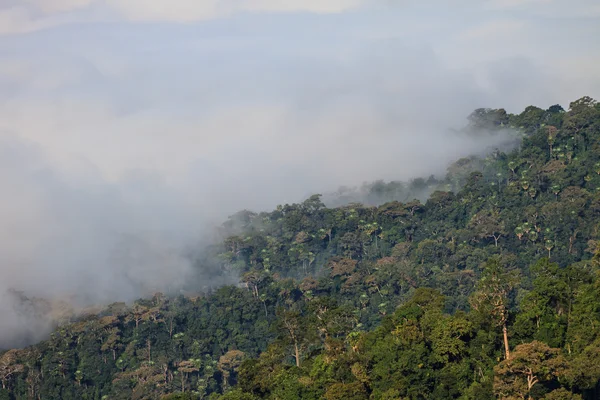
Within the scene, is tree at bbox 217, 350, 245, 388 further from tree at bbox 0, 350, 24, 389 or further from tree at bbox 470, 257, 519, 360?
tree at bbox 470, 257, 519, 360

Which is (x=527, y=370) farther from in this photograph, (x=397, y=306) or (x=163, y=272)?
(x=163, y=272)

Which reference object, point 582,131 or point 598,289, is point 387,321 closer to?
point 598,289

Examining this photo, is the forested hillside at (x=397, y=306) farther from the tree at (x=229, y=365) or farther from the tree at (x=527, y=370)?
the tree at (x=229, y=365)

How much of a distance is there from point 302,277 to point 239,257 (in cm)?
1256

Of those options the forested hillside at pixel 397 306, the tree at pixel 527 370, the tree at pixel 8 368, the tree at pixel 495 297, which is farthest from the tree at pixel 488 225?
the tree at pixel 527 370

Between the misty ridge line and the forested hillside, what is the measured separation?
115 cm

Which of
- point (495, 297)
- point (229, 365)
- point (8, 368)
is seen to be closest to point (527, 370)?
point (495, 297)

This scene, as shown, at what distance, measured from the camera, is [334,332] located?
78.6 m

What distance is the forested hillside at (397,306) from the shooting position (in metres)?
67.8

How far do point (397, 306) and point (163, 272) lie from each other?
4321cm

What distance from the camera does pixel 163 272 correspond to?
5768 inches

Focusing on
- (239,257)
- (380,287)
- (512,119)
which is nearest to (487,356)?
(380,287)

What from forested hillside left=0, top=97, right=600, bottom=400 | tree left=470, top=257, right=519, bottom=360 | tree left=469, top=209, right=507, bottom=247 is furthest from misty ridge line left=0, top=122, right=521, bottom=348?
tree left=470, top=257, right=519, bottom=360

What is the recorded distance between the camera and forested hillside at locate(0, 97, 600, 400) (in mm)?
67812
